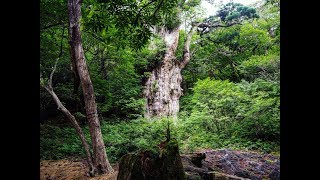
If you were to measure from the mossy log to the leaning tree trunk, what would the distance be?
804 cm

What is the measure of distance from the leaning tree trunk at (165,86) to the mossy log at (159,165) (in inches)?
317

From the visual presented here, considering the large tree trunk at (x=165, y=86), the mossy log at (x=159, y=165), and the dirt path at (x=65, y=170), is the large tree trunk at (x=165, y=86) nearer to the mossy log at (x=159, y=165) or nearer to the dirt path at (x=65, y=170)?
the dirt path at (x=65, y=170)

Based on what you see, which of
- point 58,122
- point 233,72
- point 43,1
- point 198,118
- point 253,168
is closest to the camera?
point 253,168

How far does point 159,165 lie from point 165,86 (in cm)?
923

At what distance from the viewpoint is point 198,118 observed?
957 centimetres

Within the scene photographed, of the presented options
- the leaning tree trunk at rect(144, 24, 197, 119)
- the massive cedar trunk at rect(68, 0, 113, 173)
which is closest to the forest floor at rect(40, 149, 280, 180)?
the massive cedar trunk at rect(68, 0, 113, 173)

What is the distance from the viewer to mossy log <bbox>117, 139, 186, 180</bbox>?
3566 millimetres

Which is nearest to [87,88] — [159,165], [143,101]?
[159,165]

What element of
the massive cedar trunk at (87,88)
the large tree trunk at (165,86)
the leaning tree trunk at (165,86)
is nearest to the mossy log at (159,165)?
the massive cedar trunk at (87,88)

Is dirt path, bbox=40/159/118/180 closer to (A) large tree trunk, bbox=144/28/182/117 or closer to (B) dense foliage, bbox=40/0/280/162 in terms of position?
(B) dense foliage, bbox=40/0/280/162
